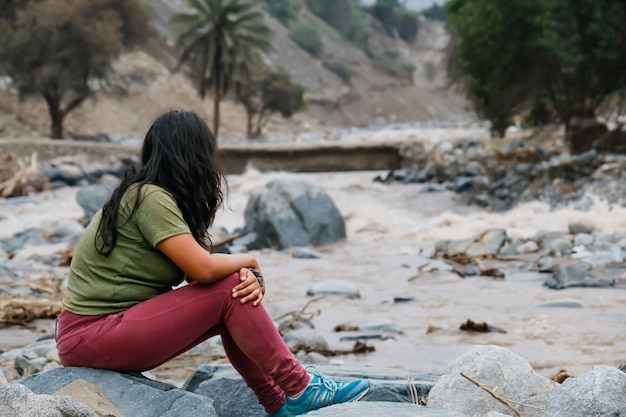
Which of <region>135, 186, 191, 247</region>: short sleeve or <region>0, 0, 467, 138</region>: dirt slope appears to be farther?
<region>0, 0, 467, 138</region>: dirt slope

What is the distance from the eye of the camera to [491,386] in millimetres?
3408

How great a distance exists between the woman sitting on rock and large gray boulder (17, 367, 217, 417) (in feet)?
0.18

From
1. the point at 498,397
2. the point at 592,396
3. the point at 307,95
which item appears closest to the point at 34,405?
the point at 498,397

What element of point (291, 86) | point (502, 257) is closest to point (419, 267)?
point (502, 257)

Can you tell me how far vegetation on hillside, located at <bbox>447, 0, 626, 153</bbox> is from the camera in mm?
16672

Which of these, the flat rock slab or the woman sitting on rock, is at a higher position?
the woman sitting on rock

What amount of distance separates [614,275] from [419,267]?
2298 millimetres

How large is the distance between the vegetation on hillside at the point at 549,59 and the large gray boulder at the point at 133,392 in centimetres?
1489

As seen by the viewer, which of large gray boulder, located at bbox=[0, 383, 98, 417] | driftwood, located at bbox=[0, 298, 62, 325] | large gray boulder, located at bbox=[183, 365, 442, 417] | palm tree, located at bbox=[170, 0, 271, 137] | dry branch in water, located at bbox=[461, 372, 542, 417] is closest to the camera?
Result: large gray boulder, located at bbox=[0, 383, 98, 417]

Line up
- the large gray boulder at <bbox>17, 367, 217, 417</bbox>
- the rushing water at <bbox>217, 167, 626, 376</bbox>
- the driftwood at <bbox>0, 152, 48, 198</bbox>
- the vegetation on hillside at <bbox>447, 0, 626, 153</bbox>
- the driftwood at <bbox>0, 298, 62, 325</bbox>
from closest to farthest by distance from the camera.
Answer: the large gray boulder at <bbox>17, 367, 217, 417</bbox> → the rushing water at <bbox>217, 167, 626, 376</bbox> → the driftwood at <bbox>0, 298, 62, 325</bbox> → the vegetation on hillside at <bbox>447, 0, 626, 153</bbox> → the driftwood at <bbox>0, 152, 48, 198</bbox>

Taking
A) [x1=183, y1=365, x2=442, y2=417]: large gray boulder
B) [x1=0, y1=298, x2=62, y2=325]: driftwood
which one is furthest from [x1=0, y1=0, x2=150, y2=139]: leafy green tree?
[x1=183, y1=365, x2=442, y2=417]: large gray boulder

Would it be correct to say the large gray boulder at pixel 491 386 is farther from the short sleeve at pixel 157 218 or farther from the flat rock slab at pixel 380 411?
the short sleeve at pixel 157 218

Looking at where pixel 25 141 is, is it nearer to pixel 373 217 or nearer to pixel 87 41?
pixel 87 41

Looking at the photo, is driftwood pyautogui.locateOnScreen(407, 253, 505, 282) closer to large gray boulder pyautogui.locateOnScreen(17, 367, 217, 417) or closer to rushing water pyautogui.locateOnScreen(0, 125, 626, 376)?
rushing water pyautogui.locateOnScreen(0, 125, 626, 376)
